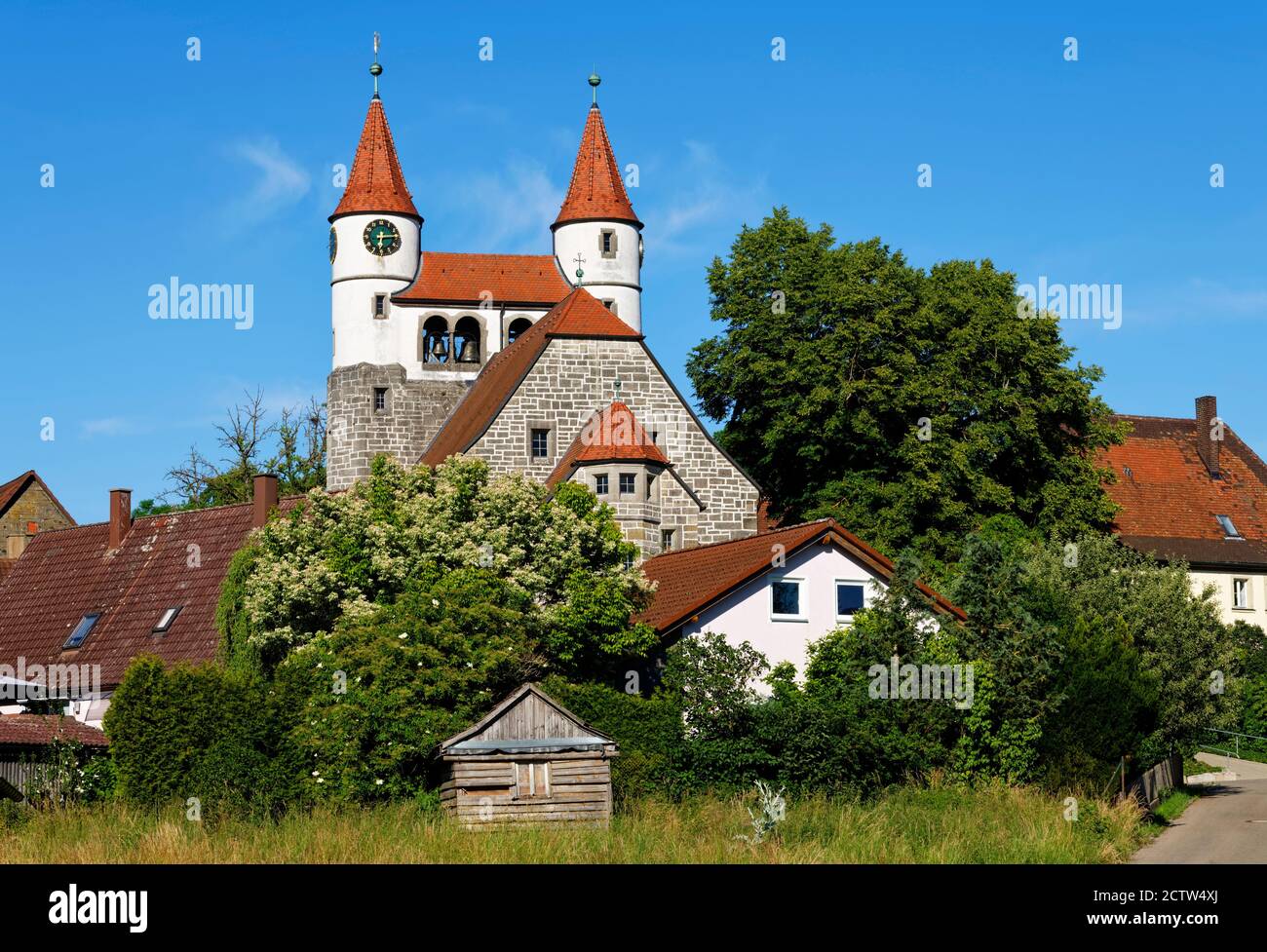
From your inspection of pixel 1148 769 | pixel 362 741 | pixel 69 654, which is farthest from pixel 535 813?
pixel 69 654

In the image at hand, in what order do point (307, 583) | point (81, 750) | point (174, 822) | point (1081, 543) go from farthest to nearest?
point (1081, 543) < point (307, 583) < point (81, 750) < point (174, 822)

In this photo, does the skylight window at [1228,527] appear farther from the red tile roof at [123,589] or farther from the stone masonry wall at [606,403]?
the red tile roof at [123,589]

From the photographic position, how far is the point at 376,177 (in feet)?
195

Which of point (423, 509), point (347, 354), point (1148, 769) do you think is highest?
point (347, 354)

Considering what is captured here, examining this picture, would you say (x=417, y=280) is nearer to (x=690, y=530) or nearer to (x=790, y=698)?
(x=690, y=530)

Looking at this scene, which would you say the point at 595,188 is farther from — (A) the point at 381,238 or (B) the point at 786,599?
(B) the point at 786,599

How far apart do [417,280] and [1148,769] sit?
33.3 m

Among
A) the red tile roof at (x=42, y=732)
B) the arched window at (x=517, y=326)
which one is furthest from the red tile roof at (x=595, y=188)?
the red tile roof at (x=42, y=732)

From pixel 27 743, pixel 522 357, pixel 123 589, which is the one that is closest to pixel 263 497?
pixel 123 589

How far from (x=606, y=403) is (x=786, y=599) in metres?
13.2

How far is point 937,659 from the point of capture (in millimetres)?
30625

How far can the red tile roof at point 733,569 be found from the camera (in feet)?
111

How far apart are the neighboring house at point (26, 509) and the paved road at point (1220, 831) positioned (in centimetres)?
4228

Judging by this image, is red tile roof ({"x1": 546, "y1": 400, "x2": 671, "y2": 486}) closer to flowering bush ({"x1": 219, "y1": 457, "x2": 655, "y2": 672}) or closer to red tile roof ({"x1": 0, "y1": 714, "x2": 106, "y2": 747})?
flowering bush ({"x1": 219, "y1": 457, "x2": 655, "y2": 672})
